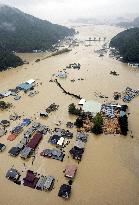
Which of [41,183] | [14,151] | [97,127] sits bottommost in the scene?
[41,183]

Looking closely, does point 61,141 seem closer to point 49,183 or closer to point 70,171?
point 70,171

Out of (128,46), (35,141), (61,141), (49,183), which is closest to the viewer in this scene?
(49,183)

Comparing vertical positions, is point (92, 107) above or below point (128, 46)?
below

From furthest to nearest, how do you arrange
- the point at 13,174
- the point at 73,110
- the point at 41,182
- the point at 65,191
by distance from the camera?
the point at 73,110 < the point at 13,174 < the point at 41,182 < the point at 65,191

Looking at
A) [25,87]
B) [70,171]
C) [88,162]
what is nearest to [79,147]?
[88,162]

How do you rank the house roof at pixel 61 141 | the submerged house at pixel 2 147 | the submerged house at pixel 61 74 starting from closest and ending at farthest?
the submerged house at pixel 2 147 < the house roof at pixel 61 141 < the submerged house at pixel 61 74

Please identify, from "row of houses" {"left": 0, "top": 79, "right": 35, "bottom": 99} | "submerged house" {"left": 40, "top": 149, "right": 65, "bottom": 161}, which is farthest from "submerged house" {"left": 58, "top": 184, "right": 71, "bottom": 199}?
"row of houses" {"left": 0, "top": 79, "right": 35, "bottom": 99}

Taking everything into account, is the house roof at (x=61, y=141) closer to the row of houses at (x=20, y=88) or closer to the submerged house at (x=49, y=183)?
the submerged house at (x=49, y=183)

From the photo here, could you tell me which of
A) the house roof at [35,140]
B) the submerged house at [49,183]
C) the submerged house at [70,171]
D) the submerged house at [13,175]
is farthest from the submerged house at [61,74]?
the submerged house at [49,183]

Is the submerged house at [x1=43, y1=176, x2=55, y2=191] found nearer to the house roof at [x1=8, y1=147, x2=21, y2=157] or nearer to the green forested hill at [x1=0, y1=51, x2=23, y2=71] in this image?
the house roof at [x1=8, y1=147, x2=21, y2=157]

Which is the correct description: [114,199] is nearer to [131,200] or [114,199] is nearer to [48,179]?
[131,200]

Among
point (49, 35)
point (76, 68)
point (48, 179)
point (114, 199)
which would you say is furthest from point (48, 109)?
point (49, 35)

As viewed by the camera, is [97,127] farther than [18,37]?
No
